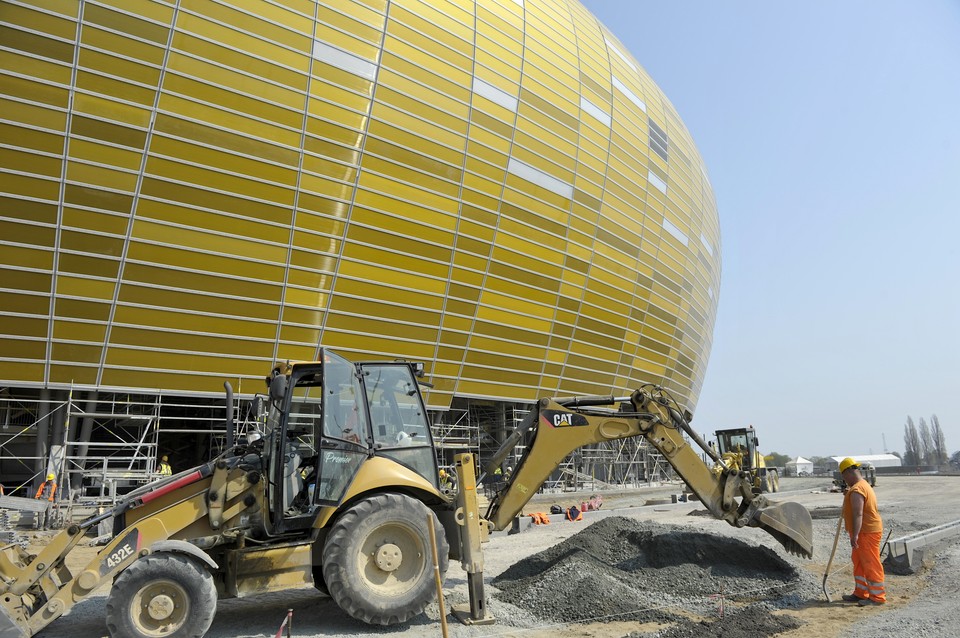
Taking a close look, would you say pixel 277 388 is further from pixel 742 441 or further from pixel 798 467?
pixel 798 467

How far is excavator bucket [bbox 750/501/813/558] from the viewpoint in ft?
22.7

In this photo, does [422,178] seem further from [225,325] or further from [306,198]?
[225,325]

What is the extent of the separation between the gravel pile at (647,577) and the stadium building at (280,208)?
10147mm

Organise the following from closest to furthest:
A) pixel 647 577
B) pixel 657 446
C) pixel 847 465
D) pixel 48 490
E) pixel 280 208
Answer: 1. pixel 847 465
2. pixel 657 446
3. pixel 647 577
4. pixel 48 490
5. pixel 280 208

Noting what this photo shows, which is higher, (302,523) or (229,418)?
(229,418)

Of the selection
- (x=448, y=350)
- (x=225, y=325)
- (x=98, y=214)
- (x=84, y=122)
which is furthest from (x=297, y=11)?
(x=448, y=350)

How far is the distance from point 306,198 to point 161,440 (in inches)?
409

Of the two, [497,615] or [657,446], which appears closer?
[497,615]

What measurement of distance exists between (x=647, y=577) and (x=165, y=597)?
202 inches

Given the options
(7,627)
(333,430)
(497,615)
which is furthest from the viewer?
(497,615)

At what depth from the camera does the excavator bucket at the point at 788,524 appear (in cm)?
691

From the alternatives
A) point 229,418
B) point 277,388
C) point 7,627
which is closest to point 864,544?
point 277,388

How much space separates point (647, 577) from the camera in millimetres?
7219

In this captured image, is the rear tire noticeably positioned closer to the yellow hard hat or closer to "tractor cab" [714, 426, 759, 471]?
the yellow hard hat
